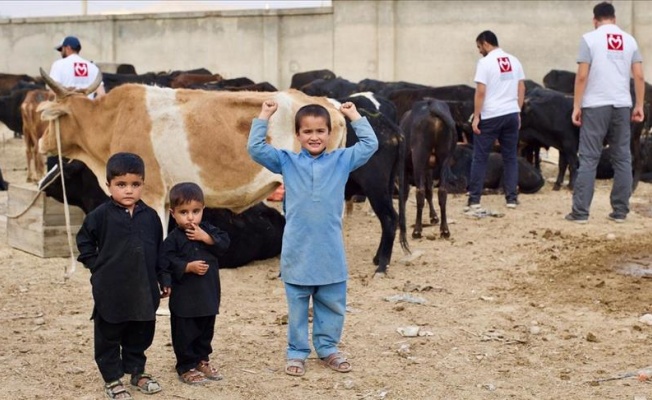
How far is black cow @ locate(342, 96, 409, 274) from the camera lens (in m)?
8.80

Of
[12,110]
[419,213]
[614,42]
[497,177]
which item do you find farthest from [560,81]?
[419,213]

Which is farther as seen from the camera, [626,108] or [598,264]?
[626,108]

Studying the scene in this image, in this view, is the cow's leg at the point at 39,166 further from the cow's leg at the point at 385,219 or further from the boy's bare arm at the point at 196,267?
the boy's bare arm at the point at 196,267

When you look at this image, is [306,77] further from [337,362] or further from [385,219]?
[337,362]

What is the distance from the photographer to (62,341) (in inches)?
259

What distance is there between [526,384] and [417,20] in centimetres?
2301

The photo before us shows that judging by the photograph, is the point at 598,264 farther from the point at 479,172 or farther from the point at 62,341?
the point at 62,341

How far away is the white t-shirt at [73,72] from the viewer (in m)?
12.0

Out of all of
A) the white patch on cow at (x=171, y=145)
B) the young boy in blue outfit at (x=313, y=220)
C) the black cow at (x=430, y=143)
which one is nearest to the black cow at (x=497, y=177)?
the black cow at (x=430, y=143)

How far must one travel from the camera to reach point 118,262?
17.2 feet

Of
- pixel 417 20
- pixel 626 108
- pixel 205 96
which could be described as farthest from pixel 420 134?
pixel 417 20

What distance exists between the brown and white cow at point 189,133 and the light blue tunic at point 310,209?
239 centimetres

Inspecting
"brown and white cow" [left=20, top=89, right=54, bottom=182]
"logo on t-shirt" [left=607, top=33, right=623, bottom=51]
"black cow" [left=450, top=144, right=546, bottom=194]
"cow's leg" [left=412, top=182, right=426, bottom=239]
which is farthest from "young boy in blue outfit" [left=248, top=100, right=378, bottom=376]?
"brown and white cow" [left=20, top=89, right=54, bottom=182]

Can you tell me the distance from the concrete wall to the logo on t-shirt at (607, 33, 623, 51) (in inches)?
619
